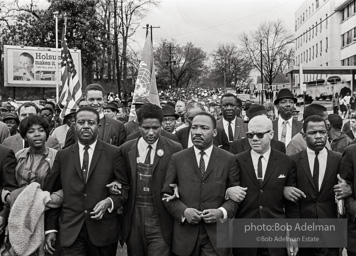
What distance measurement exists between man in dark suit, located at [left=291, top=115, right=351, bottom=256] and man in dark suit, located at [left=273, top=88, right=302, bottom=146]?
2.44 metres

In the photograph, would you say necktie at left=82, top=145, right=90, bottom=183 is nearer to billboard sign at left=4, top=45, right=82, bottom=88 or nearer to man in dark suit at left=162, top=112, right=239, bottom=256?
man in dark suit at left=162, top=112, right=239, bottom=256

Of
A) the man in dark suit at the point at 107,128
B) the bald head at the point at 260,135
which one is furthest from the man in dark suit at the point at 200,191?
the man in dark suit at the point at 107,128

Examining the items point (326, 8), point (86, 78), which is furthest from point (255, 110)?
point (326, 8)

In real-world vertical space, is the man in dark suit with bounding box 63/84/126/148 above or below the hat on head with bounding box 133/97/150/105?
below

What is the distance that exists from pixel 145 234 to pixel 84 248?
656mm

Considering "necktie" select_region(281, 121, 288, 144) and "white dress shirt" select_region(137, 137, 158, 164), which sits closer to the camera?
"white dress shirt" select_region(137, 137, 158, 164)

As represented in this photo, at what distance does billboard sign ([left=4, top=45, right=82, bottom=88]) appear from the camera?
3377 centimetres

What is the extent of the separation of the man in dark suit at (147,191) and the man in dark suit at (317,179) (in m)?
1.41

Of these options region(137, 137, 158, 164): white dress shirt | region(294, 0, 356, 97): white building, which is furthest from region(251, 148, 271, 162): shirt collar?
region(294, 0, 356, 97): white building

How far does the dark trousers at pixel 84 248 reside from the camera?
4.90 metres

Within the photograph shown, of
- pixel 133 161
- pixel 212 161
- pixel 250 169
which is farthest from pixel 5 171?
pixel 250 169

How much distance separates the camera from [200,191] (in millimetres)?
4754

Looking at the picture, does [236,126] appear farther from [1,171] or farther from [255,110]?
[1,171]

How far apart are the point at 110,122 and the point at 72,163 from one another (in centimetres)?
255
